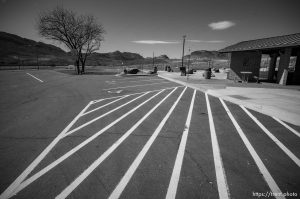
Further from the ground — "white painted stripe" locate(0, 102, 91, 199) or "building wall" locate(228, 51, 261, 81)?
"building wall" locate(228, 51, 261, 81)

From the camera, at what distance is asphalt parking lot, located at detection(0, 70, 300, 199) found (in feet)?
11.1

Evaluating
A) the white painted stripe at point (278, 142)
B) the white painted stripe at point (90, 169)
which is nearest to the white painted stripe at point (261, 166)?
the white painted stripe at point (278, 142)

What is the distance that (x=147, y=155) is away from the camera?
4.59 metres

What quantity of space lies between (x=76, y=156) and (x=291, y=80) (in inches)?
903

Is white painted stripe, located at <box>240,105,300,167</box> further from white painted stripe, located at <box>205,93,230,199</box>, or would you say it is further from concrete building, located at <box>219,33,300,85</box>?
concrete building, located at <box>219,33,300,85</box>

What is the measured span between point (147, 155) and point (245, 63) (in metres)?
21.6

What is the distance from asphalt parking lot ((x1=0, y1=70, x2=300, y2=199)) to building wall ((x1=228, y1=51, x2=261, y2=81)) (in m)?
15.8

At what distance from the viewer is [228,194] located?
10.6 feet

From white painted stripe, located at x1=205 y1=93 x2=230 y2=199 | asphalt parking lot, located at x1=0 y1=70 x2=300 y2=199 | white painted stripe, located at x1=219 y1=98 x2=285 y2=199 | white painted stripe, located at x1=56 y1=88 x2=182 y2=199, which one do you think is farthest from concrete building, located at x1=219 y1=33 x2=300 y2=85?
white painted stripe, located at x1=56 y1=88 x2=182 y2=199

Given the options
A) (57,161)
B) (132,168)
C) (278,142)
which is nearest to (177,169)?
(132,168)

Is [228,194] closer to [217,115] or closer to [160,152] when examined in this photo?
[160,152]

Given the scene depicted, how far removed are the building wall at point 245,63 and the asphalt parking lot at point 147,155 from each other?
15760 mm

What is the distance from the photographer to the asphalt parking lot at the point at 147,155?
3.37m

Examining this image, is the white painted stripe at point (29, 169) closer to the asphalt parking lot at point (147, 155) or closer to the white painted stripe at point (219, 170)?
the asphalt parking lot at point (147, 155)
